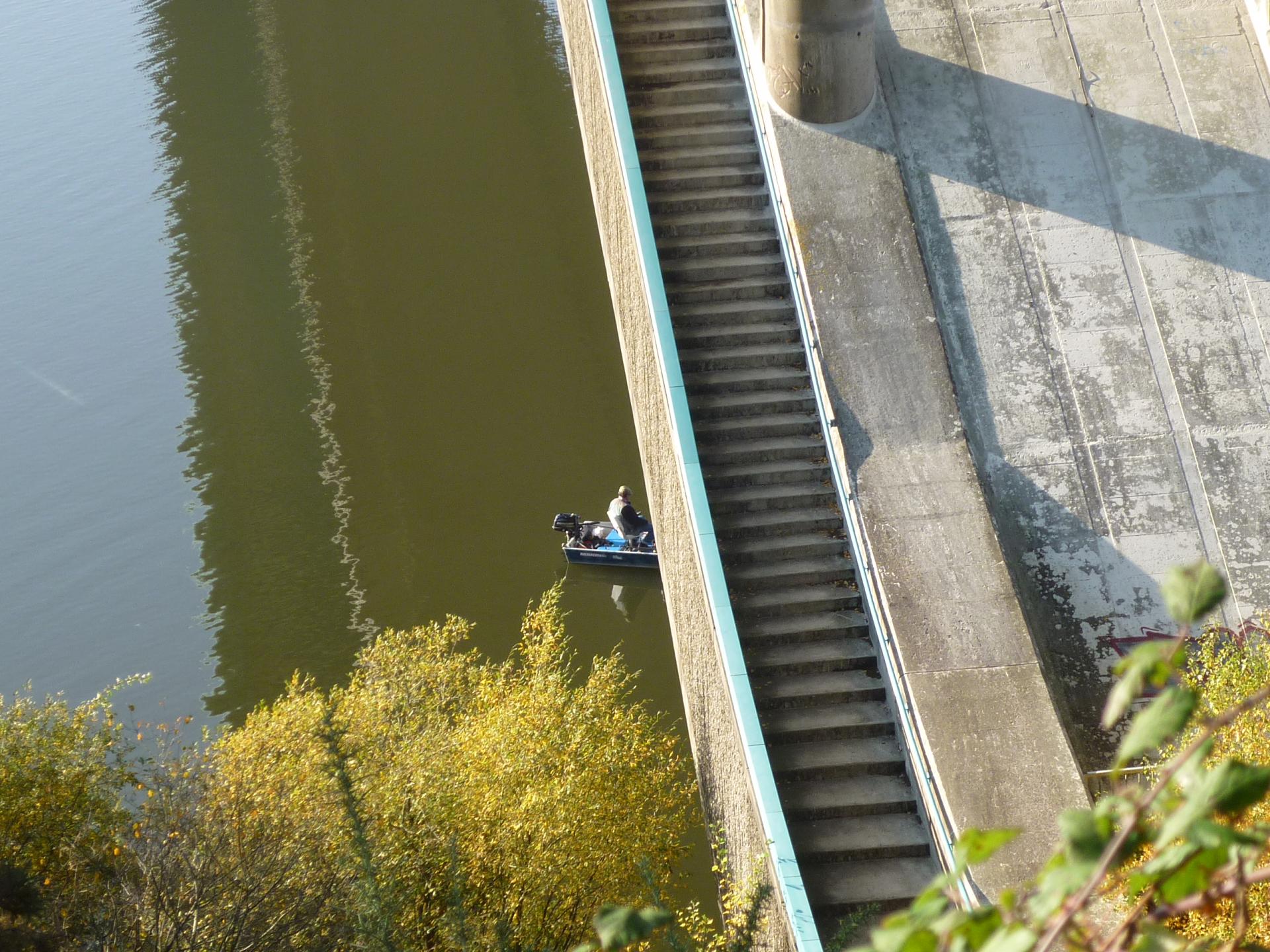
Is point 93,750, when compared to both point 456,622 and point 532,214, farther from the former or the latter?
point 532,214

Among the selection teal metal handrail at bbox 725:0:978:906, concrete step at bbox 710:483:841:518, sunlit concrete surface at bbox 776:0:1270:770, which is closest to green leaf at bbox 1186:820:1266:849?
teal metal handrail at bbox 725:0:978:906

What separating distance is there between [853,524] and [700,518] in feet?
4.34

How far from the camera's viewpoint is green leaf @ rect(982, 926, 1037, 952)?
1.36 m

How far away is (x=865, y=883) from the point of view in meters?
8.92

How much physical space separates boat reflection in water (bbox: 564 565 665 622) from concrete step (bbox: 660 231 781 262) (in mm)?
4817

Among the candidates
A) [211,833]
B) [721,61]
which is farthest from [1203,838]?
[721,61]

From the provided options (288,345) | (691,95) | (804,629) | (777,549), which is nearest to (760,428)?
A: (777,549)

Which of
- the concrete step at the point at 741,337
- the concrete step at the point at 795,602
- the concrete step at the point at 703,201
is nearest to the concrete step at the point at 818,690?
the concrete step at the point at 795,602

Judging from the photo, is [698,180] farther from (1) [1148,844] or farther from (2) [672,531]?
(1) [1148,844]

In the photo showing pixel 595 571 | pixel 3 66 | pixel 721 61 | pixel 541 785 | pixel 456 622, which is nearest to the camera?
pixel 541 785

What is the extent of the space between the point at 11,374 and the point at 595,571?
416 inches

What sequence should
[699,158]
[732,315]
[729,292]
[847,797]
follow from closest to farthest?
[847,797] → [732,315] → [729,292] → [699,158]

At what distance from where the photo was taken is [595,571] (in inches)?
607

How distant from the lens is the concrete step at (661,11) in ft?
42.6
